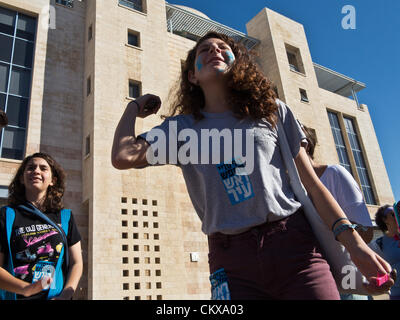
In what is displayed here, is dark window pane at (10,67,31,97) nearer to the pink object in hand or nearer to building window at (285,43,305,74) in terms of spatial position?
the pink object in hand

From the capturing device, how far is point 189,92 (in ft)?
6.39

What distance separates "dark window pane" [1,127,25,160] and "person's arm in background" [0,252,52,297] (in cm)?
1087

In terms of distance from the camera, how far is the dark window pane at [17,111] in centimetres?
1195

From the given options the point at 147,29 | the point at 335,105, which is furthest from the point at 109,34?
the point at 335,105

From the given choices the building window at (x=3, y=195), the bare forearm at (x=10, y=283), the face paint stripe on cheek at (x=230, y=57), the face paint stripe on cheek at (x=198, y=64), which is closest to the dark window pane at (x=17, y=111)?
the building window at (x=3, y=195)

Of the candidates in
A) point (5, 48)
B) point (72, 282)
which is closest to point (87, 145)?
point (5, 48)

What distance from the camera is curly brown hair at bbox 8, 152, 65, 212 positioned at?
2.74m

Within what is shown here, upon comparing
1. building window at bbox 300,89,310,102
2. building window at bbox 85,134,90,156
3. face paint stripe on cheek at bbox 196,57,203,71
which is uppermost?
building window at bbox 300,89,310,102

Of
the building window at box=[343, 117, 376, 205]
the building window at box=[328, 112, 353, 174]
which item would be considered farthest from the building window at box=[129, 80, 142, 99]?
the building window at box=[343, 117, 376, 205]

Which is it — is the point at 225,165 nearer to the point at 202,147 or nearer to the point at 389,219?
the point at 202,147

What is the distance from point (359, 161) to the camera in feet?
75.8

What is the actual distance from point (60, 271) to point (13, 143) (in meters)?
10.9

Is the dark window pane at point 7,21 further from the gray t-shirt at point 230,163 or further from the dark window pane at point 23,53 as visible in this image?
the gray t-shirt at point 230,163

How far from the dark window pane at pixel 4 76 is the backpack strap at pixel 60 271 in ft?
38.7
